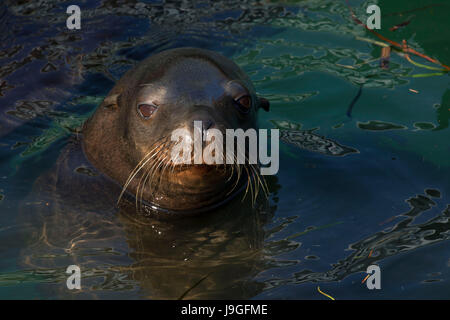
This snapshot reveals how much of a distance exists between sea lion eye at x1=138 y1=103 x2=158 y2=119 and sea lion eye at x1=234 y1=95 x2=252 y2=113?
60 cm

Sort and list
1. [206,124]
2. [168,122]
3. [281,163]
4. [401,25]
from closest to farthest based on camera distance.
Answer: [206,124] → [168,122] → [281,163] → [401,25]

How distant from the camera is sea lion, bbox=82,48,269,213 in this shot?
177 inches

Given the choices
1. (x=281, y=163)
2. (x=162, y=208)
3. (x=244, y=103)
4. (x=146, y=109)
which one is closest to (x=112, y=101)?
(x=146, y=109)

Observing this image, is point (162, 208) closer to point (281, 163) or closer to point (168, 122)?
point (168, 122)

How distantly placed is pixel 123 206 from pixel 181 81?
1098mm

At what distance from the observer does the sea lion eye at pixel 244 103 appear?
4816mm

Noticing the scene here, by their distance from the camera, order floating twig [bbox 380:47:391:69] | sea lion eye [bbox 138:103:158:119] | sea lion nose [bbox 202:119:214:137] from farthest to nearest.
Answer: floating twig [bbox 380:47:391:69]
sea lion eye [bbox 138:103:158:119]
sea lion nose [bbox 202:119:214:137]

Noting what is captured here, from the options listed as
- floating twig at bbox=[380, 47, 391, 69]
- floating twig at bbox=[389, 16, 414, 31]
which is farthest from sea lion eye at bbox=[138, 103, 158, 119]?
floating twig at bbox=[389, 16, 414, 31]

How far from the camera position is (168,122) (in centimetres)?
451

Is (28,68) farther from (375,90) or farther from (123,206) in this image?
(375,90)

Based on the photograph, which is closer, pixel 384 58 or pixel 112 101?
pixel 112 101

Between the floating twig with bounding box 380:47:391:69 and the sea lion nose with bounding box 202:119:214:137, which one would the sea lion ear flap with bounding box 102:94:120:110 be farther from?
the floating twig with bounding box 380:47:391:69

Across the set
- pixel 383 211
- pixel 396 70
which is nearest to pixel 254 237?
pixel 383 211

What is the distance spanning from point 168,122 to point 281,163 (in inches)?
57.8
